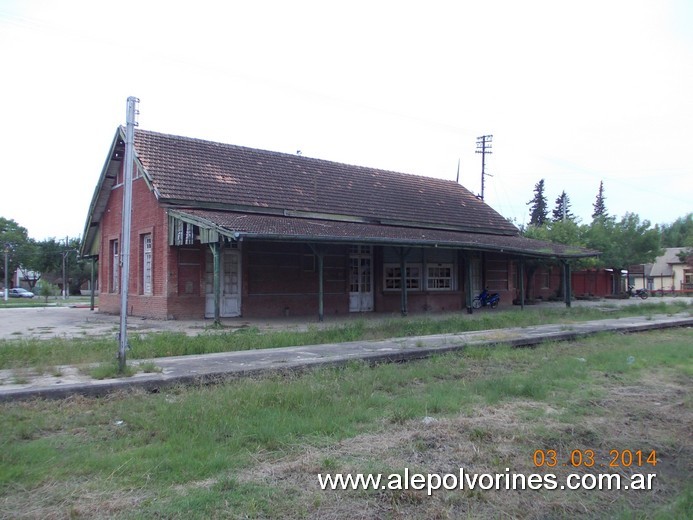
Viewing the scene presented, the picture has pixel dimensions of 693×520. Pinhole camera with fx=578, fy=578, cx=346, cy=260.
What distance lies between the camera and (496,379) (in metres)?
8.90

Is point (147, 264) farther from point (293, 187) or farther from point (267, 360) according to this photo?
point (267, 360)

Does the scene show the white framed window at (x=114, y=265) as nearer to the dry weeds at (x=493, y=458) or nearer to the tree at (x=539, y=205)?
the dry weeds at (x=493, y=458)

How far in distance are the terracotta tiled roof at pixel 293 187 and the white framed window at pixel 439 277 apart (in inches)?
82.2

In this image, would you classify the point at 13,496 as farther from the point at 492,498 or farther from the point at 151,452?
the point at 492,498

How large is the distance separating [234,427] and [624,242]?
3872cm

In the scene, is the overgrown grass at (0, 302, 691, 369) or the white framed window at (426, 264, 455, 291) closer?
the overgrown grass at (0, 302, 691, 369)

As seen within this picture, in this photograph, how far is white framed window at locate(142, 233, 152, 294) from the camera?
2027cm

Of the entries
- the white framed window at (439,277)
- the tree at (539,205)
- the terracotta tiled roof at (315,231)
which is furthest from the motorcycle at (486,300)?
the tree at (539,205)

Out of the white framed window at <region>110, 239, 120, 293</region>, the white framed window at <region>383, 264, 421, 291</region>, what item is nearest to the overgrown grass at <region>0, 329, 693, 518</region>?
the white framed window at <region>383, 264, 421, 291</region>

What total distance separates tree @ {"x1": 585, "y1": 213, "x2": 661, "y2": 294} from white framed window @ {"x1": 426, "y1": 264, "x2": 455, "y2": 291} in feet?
51.8
